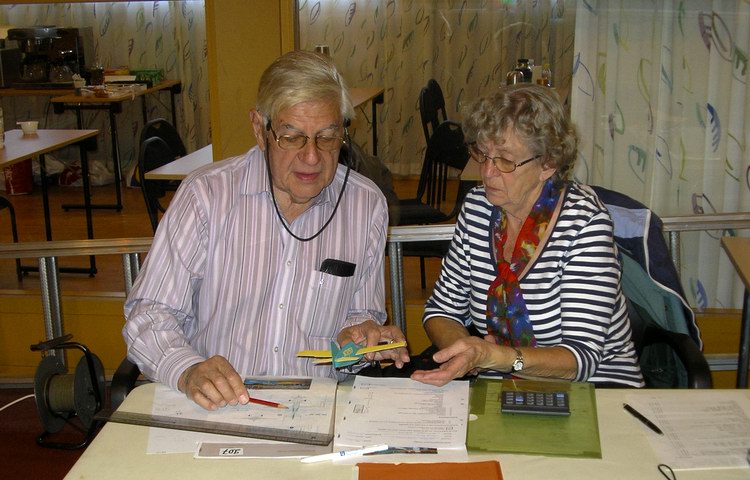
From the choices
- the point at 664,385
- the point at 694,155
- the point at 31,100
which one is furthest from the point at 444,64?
the point at 31,100

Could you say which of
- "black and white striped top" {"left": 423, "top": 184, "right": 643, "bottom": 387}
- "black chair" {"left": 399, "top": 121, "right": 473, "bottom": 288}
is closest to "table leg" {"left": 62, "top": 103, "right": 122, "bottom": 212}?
"black chair" {"left": 399, "top": 121, "right": 473, "bottom": 288}

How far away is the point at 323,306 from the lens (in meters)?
2.10

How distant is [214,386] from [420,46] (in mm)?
2408

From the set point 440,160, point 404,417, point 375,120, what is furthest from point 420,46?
point 404,417

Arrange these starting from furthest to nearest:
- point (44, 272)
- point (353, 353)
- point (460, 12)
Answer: point (460, 12) < point (44, 272) < point (353, 353)

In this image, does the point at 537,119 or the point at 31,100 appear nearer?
the point at 537,119

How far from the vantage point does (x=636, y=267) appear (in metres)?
2.18

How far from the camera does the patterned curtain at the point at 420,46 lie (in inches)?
140

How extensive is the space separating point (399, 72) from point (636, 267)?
1950mm

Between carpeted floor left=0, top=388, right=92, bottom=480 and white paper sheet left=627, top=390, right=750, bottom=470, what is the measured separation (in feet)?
6.88

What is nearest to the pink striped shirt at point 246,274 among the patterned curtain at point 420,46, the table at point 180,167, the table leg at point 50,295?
the table leg at point 50,295

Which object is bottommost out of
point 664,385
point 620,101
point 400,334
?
point 664,385

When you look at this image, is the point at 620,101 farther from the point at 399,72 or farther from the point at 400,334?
the point at 400,334

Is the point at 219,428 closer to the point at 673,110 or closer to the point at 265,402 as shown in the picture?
the point at 265,402
